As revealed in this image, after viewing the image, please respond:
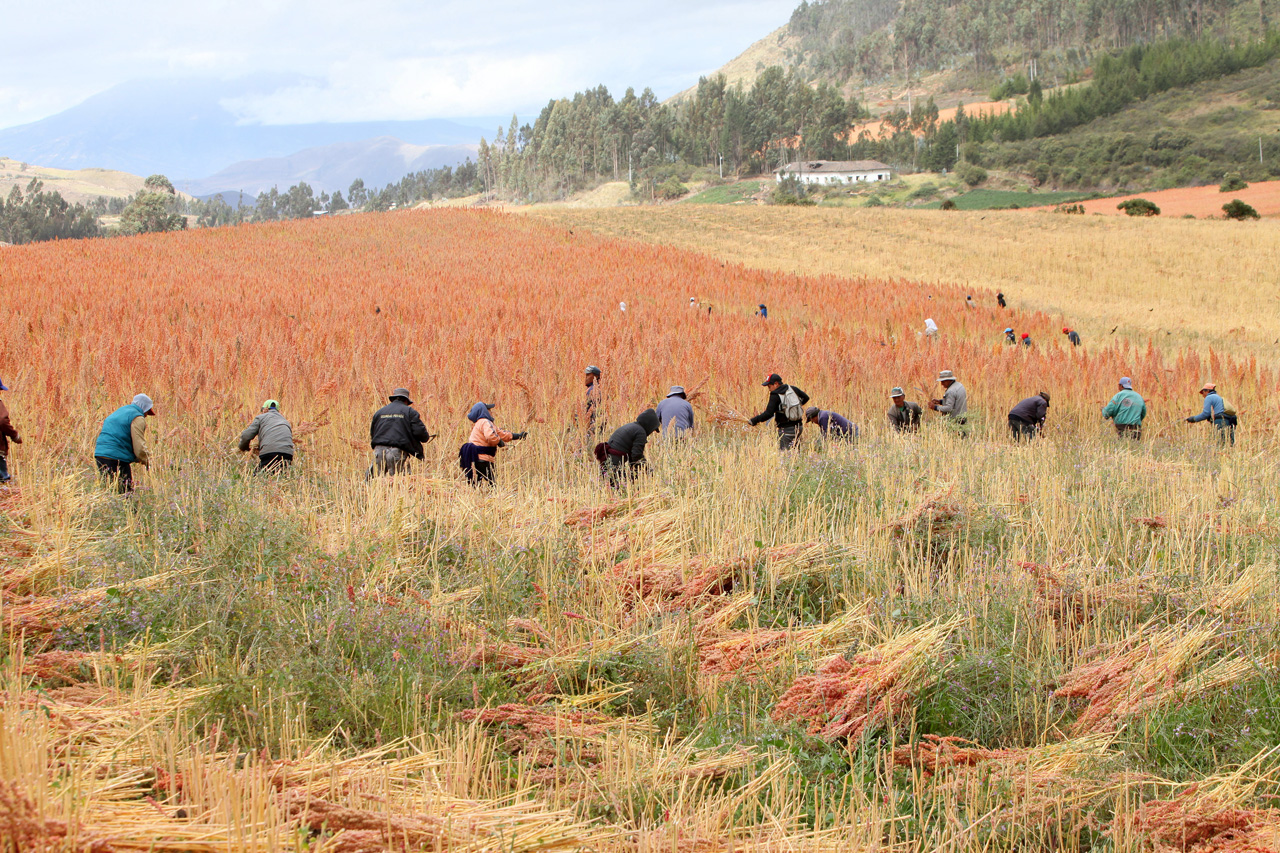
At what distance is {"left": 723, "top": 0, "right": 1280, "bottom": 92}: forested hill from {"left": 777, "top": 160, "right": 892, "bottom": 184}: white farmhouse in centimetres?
4615

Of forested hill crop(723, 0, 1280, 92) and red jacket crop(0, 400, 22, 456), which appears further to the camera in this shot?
forested hill crop(723, 0, 1280, 92)

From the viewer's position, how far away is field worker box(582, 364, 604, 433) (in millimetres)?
10031

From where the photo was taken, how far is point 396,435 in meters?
8.51

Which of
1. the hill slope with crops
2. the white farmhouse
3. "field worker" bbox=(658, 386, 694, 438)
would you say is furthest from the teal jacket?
the white farmhouse

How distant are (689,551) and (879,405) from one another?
21.1 feet

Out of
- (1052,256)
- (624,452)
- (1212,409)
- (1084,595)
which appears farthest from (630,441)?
(1052,256)

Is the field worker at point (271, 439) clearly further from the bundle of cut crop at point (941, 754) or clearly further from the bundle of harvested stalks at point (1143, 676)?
the bundle of harvested stalks at point (1143, 676)

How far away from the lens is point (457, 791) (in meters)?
3.31

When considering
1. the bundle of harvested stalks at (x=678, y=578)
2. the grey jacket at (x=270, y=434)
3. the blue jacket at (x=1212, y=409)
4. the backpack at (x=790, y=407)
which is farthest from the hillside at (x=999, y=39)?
the bundle of harvested stalks at (x=678, y=578)

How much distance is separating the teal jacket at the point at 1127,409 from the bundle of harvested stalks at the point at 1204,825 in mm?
8289

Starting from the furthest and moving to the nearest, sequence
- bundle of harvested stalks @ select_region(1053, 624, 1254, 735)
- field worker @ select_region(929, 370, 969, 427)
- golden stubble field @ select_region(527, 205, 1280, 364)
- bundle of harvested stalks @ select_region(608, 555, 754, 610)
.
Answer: golden stubble field @ select_region(527, 205, 1280, 364)
field worker @ select_region(929, 370, 969, 427)
bundle of harvested stalks @ select_region(608, 555, 754, 610)
bundle of harvested stalks @ select_region(1053, 624, 1254, 735)

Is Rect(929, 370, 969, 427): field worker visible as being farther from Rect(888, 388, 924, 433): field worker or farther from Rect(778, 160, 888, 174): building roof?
Rect(778, 160, 888, 174): building roof

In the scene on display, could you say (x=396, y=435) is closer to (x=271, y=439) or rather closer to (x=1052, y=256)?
(x=271, y=439)

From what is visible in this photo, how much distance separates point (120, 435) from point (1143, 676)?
787cm
